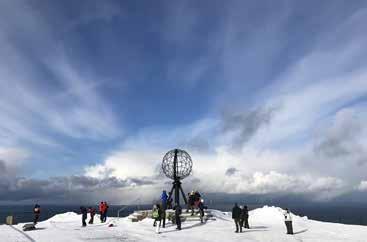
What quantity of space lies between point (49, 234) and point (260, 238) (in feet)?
44.6

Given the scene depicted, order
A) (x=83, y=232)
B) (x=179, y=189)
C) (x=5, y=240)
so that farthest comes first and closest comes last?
(x=179, y=189) < (x=83, y=232) < (x=5, y=240)

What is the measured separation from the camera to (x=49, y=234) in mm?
22281

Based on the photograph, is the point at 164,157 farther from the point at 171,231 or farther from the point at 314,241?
the point at 314,241

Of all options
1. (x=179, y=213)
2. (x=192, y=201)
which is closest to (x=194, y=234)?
(x=179, y=213)

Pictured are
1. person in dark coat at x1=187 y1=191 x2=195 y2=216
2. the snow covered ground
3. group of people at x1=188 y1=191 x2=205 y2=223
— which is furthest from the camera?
person in dark coat at x1=187 y1=191 x2=195 y2=216

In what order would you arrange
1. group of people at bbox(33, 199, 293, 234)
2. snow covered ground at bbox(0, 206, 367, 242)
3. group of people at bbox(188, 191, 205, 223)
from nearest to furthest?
snow covered ground at bbox(0, 206, 367, 242), group of people at bbox(33, 199, 293, 234), group of people at bbox(188, 191, 205, 223)

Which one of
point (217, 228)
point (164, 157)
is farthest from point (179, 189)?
point (217, 228)

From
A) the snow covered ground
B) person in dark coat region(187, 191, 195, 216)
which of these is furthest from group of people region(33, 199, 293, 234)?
the snow covered ground

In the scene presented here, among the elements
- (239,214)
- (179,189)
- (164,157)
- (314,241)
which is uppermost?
(164,157)

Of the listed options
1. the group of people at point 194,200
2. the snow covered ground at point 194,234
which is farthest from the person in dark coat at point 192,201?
the snow covered ground at point 194,234

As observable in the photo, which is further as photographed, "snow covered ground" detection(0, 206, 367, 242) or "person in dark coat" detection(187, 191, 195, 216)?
"person in dark coat" detection(187, 191, 195, 216)

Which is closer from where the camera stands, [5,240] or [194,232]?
[5,240]

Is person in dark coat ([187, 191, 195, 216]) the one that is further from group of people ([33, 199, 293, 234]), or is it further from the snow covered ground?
the snow covered ground

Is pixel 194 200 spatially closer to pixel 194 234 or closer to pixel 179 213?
pixel 179 213
